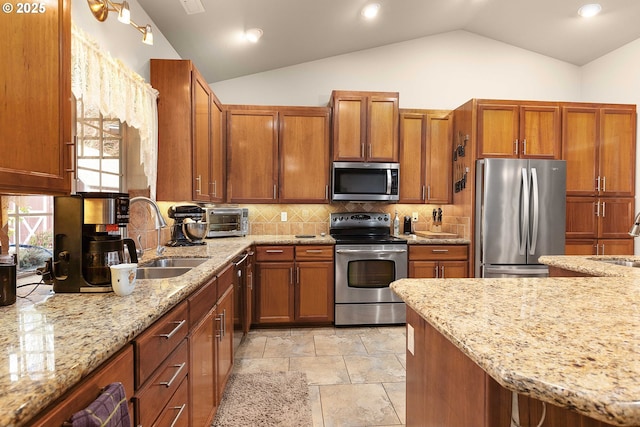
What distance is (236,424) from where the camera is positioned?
1.89 meters

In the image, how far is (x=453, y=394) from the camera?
3.32 ft

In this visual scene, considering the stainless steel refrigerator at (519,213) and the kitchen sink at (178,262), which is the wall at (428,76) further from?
the kitchen sink at (178,262)

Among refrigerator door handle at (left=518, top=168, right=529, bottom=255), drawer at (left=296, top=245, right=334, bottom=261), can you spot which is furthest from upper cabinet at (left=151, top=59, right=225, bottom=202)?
refrigerator door handle at (left=518, top=168, right=529, bottom=255)

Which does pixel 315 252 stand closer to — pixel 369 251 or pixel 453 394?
pixel 369 251

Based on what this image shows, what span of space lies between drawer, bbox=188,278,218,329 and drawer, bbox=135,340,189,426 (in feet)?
0.43

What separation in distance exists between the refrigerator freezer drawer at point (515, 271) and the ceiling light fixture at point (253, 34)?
3.14 metres

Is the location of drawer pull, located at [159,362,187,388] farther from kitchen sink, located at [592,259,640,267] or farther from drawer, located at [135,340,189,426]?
kitchen sink, located at [592,259,640,267]

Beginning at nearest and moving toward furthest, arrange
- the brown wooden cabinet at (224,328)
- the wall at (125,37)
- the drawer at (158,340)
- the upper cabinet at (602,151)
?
1. the drawer at (158,340)
2. the wall at (125,37)
3. the brown wooden cabinet at (224,328)
4. the upper cabinet at (602,151)

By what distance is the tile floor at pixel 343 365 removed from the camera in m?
2.04

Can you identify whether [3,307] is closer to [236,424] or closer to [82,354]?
[82,354]

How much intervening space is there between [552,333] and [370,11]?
3237mm

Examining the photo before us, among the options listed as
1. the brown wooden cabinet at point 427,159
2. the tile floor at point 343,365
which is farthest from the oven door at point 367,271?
the brown wooden cabinet at point 427,159

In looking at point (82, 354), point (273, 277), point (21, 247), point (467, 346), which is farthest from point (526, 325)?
point (273, 277)

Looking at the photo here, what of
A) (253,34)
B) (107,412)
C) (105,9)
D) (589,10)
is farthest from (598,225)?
(105,9)
